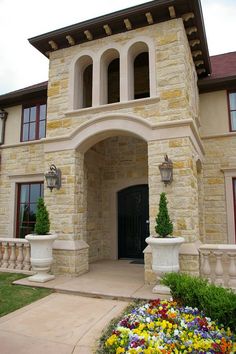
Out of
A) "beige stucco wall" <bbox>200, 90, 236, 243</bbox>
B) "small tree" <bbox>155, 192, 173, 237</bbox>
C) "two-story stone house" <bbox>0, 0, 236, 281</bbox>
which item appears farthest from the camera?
"beige stucco wall" <bbox>200, 90, 236, 243</bbox>

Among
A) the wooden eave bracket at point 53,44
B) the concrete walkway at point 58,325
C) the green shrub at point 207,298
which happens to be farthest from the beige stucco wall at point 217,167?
the wooden eave bracket at point 53,44

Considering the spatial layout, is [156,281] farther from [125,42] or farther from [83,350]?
[125,42]

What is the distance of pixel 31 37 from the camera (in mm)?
7590

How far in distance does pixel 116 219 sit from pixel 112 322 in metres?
5.06

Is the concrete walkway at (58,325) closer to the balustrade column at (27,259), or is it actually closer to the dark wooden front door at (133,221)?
the balustrade column at (27,259)

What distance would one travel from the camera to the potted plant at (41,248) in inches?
241

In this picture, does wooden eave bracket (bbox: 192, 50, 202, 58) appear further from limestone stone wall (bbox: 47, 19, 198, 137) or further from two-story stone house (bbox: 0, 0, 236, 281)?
limestone stone wall (bbox: 47, 19, 198, 137)

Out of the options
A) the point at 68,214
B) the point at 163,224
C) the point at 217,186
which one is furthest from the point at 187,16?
the point at 68,214

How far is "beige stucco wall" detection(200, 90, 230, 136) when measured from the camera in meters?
8.67

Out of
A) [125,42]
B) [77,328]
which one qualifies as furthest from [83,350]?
[125,42]

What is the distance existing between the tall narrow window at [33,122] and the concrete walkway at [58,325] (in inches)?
248

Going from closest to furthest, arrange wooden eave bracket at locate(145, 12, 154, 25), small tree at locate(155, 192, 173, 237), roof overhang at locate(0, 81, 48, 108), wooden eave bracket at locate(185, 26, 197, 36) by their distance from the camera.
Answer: small tree at locate(155, 192, 173, 237) → wooden eave bracket at locate(145, 12, 154, 25) → wooden eave bracket at locate(185, 26, 197, 36) → roof overhang at locate(0, 81, 48, 108)

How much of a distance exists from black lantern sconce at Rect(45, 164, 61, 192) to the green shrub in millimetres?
3911

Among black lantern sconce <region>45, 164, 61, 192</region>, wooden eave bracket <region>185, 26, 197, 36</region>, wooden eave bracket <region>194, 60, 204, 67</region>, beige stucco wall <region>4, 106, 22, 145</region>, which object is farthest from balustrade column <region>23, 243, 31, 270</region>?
wooden eave bracket <region>194, 60, 204, 67</region>
